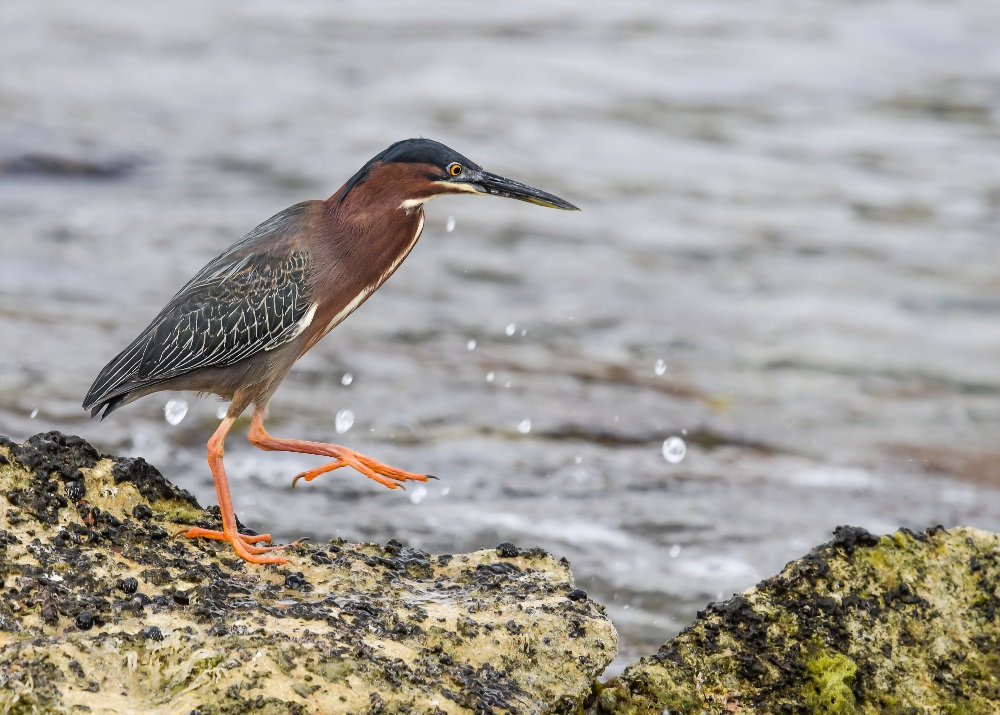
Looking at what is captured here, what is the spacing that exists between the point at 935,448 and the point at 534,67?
43.4ft

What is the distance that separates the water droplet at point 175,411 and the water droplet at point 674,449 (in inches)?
145

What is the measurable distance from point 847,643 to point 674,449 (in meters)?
5.65

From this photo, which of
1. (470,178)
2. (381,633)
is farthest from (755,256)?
(381,633)

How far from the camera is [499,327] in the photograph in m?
12.2

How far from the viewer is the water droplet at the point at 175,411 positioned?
962 cm

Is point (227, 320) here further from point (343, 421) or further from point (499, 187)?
point (343, 421)

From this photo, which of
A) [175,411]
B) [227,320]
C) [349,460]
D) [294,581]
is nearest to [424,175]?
[227,320]

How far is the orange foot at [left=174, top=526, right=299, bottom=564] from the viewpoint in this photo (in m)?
4.43

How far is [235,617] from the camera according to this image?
3773mm

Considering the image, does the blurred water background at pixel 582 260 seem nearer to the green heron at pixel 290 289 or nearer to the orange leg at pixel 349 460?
the orange leg at pixel 349 460

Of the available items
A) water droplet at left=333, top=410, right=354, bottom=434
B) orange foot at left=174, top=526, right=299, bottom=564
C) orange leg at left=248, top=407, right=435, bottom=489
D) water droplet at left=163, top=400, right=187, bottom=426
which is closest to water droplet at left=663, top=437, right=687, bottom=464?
water droplet at left=333, top=410, right=354, bottom=434

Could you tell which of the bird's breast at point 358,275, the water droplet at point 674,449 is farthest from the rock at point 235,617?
the water droplet at point 674,449

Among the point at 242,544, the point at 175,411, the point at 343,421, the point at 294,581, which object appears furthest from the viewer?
the point at 343,421

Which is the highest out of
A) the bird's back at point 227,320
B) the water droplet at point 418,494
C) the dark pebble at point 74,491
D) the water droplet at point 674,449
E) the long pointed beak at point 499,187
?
the long pointed beak at point 499,187
